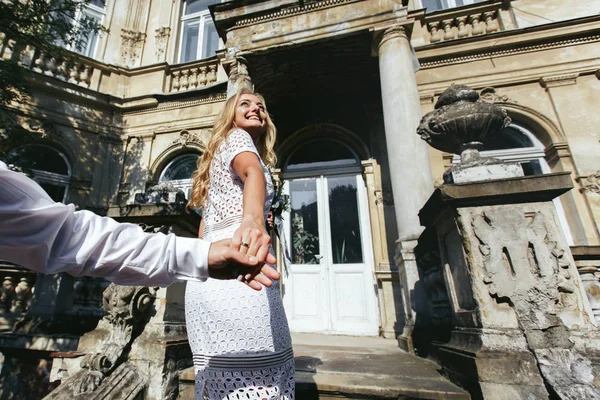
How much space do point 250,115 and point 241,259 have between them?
916 mm

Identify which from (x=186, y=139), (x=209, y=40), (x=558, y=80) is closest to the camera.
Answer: (x=558, y=80)

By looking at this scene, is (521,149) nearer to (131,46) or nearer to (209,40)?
(209,40)

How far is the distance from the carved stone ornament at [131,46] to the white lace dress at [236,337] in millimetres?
9352

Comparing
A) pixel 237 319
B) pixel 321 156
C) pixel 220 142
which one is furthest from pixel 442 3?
pixel 237 319

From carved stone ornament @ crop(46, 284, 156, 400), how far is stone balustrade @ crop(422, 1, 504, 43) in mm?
7293

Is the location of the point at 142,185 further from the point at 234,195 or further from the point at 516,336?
the point at 516,336

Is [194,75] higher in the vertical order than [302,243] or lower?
higher

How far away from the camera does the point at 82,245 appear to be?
0.65m

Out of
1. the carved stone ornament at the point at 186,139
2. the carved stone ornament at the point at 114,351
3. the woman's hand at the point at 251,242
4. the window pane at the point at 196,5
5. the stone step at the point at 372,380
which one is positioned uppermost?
the window pane at the point at 196,5

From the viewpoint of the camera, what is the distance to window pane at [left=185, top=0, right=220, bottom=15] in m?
9.56

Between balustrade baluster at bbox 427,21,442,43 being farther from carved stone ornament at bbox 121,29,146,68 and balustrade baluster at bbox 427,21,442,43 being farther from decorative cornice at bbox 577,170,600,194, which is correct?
carved stone ornament at bbox 121,29,146,68

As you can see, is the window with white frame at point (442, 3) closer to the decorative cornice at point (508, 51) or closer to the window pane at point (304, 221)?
the decorative cornice at point (508, 51)

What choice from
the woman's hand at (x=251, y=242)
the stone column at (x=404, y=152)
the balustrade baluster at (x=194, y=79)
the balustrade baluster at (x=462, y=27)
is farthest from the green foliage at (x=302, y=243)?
the woman's hand at (x=251, y=242)

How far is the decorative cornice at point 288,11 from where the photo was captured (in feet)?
17.5
